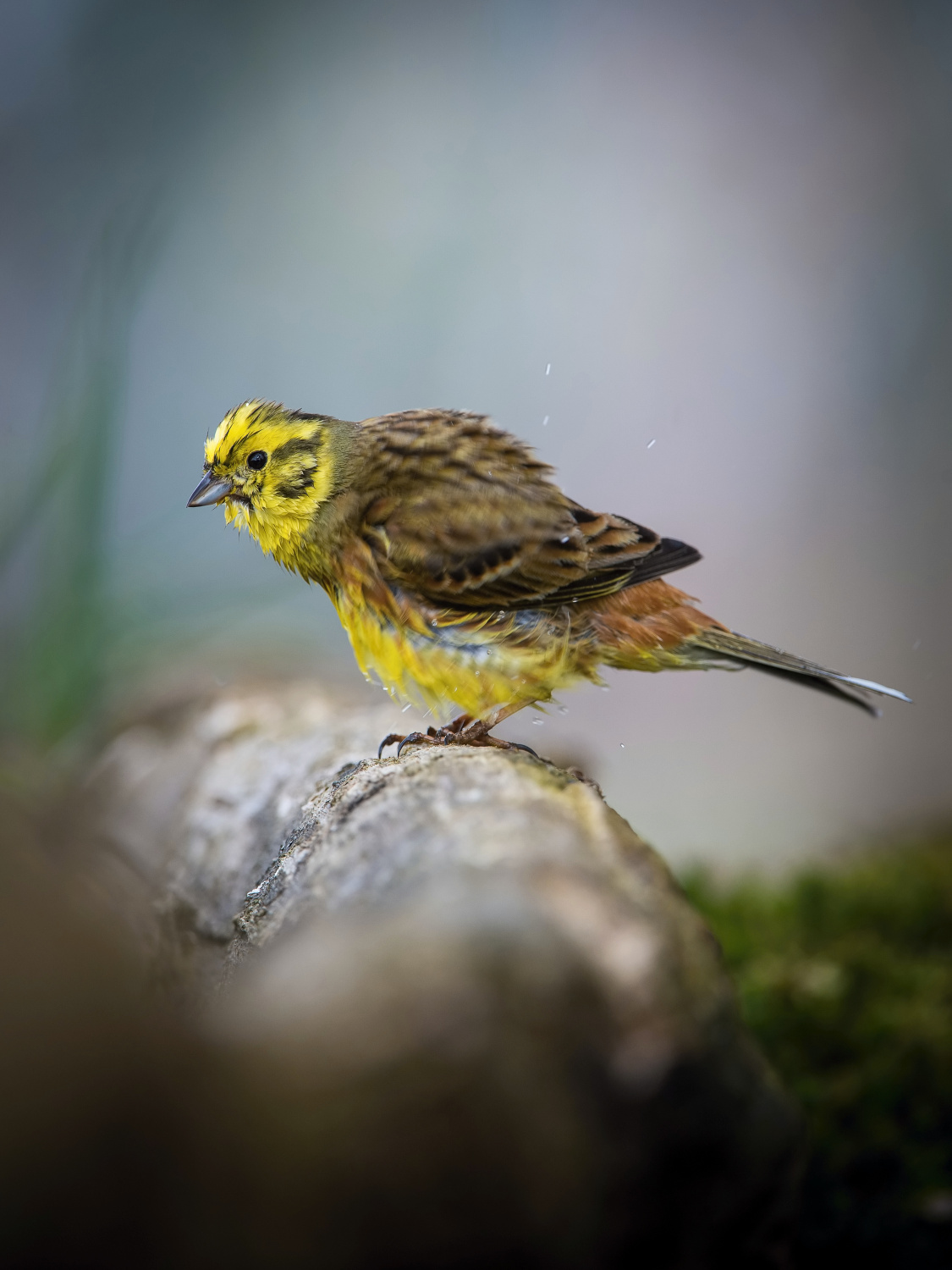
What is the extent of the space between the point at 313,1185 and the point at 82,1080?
329 mm

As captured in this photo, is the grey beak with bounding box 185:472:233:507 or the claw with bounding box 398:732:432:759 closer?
the claw with bounding box 398:732:432:759

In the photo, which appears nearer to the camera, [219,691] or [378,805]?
[378,805]

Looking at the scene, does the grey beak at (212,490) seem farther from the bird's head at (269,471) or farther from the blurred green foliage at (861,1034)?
the blurred green foliage at (861,1034)

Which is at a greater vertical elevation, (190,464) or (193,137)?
(193,137)

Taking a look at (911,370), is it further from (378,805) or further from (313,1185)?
(313,1185)

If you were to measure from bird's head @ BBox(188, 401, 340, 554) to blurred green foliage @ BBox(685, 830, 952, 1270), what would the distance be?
1928 mm

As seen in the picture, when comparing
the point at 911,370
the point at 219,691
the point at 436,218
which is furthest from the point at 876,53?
the point at 219,691

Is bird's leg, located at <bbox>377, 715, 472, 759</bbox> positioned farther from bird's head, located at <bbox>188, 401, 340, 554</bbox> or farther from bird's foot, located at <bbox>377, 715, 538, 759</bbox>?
bird's head, located at <bbox>188, 401, 340, 554</bbox>

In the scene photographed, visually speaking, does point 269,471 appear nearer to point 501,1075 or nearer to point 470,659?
point 470,659

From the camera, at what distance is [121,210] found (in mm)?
5520

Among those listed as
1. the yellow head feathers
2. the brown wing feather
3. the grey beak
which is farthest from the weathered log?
the grey beak

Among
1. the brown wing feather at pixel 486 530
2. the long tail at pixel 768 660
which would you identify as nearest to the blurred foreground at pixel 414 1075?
the brown wing feather at pixel 486 530

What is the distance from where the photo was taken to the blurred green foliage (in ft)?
8.92

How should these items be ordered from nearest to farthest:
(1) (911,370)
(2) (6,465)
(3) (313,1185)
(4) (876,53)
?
(3) (313,1185), (2) (6,465), (4) (876,53), (1) (911,370)
